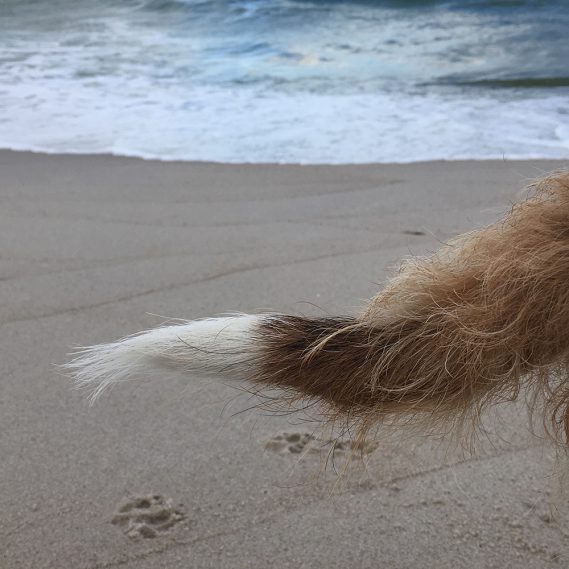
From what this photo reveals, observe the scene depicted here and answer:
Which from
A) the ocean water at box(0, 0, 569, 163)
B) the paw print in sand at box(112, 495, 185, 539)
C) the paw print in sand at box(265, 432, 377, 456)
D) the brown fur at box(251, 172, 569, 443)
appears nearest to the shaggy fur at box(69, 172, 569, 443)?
the brown fur at box(251, 172, 569, 443)

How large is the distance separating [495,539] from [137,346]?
3.58 ft

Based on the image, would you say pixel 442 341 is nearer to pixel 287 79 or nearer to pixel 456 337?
pixel 456 337

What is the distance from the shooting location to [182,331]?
1140mm

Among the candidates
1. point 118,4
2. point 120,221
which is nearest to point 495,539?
point 120,221

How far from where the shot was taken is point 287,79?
743 cm

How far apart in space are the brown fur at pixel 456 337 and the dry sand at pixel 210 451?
0.44 meters

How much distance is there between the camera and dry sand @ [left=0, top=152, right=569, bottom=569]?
→ 5.93ft

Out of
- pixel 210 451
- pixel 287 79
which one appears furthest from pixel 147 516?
pixel 287 79

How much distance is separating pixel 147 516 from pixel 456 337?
3.74ft

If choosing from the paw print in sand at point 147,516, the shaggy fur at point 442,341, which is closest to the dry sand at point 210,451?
the paw print in sand at point 147,516

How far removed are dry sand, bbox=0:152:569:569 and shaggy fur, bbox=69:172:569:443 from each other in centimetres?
44

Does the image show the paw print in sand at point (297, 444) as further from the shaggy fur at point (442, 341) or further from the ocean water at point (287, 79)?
the ocean water at point (287, 79)

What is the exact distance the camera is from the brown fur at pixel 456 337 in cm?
102

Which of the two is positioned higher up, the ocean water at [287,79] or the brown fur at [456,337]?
the brown fur at [456,337]
